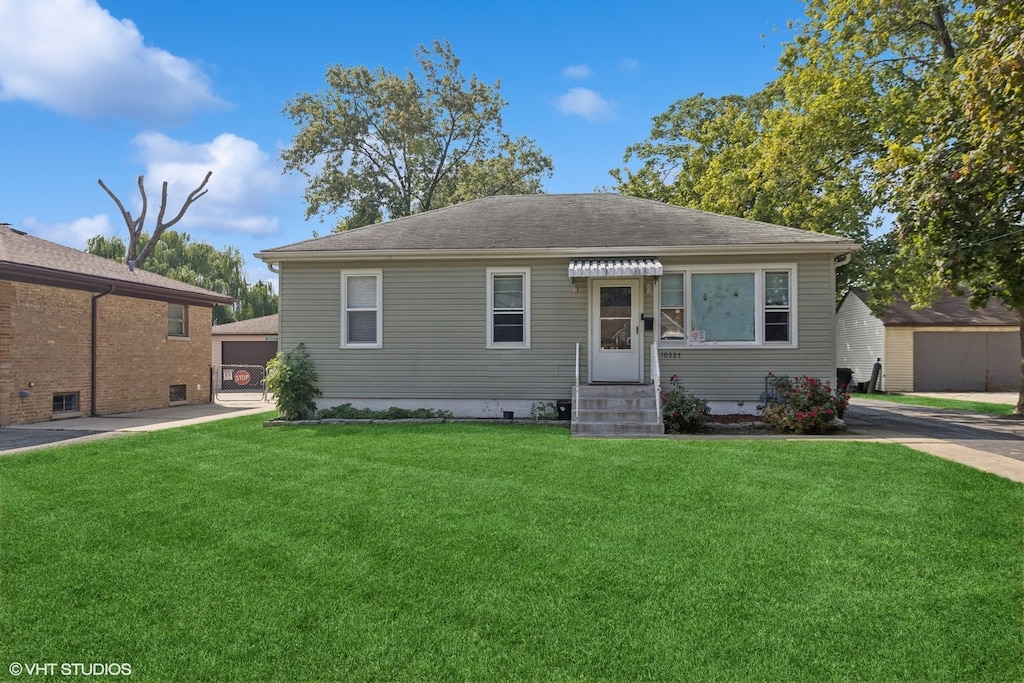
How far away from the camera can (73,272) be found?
41.4 feet

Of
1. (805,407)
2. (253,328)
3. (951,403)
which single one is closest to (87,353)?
(253,328)

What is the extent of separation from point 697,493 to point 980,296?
1014 cm

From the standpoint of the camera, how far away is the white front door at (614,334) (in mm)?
11492

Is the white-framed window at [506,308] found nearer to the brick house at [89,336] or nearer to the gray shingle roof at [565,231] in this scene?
the gray shingle roof at [565,231]

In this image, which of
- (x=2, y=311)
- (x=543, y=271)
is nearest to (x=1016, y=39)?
(x=543, y=271)

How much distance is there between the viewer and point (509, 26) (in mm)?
15102

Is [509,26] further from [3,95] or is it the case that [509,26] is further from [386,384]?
[3,95]

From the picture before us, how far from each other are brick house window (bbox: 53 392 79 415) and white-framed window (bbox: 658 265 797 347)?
43.4 feet

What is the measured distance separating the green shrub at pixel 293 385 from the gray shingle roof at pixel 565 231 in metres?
2.22

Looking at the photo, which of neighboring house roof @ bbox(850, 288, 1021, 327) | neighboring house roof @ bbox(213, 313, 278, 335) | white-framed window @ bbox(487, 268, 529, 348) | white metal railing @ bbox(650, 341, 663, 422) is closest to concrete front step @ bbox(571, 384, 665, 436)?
white metal railing @ bbox(650, 341, 663, 422)

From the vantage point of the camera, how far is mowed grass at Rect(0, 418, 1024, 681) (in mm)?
2963

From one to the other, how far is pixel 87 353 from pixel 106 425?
2.82 meters

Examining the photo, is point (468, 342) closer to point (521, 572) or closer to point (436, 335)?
point (436, 335)

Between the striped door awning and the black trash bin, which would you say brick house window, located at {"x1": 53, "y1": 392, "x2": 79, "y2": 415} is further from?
the striped door awning
